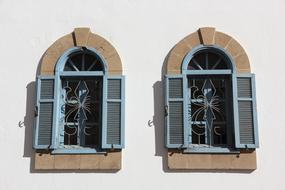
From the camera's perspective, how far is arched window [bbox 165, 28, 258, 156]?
5832 mm

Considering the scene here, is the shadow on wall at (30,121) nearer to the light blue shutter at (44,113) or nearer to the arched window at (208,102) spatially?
the light blue shutter at (44,113)

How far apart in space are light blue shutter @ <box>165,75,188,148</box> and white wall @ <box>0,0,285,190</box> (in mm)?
170

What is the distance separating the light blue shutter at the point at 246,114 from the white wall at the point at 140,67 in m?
0.17

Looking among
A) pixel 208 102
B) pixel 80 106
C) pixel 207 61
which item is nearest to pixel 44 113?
pixel 80 106

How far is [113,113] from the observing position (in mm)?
5938

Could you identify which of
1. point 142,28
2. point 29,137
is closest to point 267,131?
point 142,28

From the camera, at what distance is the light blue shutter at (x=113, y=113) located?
584 cm

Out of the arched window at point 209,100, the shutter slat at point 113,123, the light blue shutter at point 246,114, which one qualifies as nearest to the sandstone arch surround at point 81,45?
the shutter slat at point 113,123

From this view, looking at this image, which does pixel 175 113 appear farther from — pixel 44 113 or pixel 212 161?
pixel 44 113

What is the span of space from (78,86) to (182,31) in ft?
5.72

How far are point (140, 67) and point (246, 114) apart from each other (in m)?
1.65

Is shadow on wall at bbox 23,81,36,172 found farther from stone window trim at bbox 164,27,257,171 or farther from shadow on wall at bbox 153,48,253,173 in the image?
stone window trim at bbox 164,27,257,171

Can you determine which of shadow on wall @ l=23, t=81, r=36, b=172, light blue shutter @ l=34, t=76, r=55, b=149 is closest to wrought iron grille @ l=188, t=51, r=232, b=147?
light blue shutter @ l=34, t=76, r=55, b=149

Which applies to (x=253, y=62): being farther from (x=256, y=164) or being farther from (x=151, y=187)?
(x=151, y=187)
